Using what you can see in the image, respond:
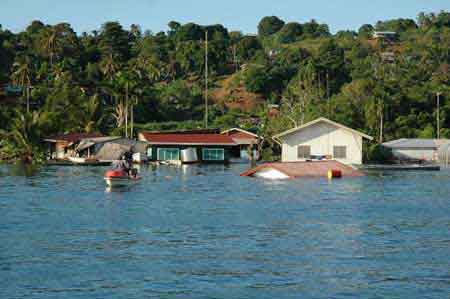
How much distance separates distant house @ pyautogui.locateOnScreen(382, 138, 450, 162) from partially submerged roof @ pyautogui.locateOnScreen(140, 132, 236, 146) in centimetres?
1835

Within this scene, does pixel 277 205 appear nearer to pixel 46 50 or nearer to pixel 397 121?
pixel 397 121

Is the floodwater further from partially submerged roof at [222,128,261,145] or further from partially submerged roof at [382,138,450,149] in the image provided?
partially submerged roof at [222,128,261,145]

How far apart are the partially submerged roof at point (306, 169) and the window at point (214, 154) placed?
22246 millimetres

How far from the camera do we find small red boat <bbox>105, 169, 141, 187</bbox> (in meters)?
63.7

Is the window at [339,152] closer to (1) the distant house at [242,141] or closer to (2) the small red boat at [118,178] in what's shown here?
(1) the distant house at [242,141]

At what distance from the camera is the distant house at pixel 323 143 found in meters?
90.2

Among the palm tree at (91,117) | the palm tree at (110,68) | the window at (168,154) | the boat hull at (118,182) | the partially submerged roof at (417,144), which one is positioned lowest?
the boat hull at (118,182)

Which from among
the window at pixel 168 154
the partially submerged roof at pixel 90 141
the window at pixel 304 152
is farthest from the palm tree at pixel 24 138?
the window at pixel 304 152

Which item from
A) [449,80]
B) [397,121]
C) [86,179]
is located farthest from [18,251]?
[449,80]

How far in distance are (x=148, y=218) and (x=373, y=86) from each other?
8221 cm

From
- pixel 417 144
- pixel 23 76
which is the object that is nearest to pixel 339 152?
pixel 417 144

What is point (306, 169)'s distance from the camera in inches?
3061

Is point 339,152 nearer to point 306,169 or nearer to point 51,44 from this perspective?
point 306,169

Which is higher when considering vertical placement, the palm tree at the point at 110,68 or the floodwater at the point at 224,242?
the palm tree at the point at 110,68
